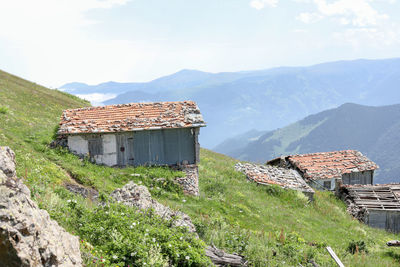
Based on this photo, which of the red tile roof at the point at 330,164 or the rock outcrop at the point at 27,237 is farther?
the red tile roof at the point at 330,164

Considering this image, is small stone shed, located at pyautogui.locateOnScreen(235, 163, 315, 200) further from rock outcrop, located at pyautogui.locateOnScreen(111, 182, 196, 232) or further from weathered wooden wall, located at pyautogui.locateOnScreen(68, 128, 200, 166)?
rock outcrop, located at pyautogui.locateOnScreen(111, 182, 196, 232)

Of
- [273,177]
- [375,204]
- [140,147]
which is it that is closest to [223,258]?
[140,147]

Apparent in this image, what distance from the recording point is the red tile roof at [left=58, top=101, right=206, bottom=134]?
21.0 metres

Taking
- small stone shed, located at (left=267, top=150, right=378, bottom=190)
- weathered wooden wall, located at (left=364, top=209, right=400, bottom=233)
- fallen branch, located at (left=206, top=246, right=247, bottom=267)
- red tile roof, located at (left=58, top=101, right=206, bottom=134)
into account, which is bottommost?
weathered wooden wall, located at (left=364, top=209, right=400, bottom=233)

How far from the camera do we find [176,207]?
1471 cm

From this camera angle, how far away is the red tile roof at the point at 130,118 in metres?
21.0

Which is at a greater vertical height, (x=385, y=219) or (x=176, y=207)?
(x=176, y=207)

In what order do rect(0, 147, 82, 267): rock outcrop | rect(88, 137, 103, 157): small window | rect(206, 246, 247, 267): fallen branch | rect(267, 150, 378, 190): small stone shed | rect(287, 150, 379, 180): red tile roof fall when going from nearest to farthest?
rect(0, 147, 82, 267): rock outcrop < rect(206, 246, 247, 267): fallen branch < rect(88, 137, 103, 157): small window < rect(267, 150, 378, 190): small stone shed < rect(287, 150, 379, 180): red tile roof

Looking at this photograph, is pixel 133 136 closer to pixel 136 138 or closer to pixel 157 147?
pixel 136 138

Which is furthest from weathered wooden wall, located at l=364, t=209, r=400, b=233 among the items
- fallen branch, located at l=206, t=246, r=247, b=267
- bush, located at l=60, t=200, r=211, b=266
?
bush, located at l=60, t=200, r=211, b=266

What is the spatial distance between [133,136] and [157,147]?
1.82 m

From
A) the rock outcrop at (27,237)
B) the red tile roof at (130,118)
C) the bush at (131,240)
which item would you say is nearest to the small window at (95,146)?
the red tile roof at (130,118)

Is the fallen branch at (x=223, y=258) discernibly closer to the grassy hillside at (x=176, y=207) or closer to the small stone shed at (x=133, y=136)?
the grassy hillside at (x=176, y=207)

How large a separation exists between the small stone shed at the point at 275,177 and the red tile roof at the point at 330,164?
19.5 feet
